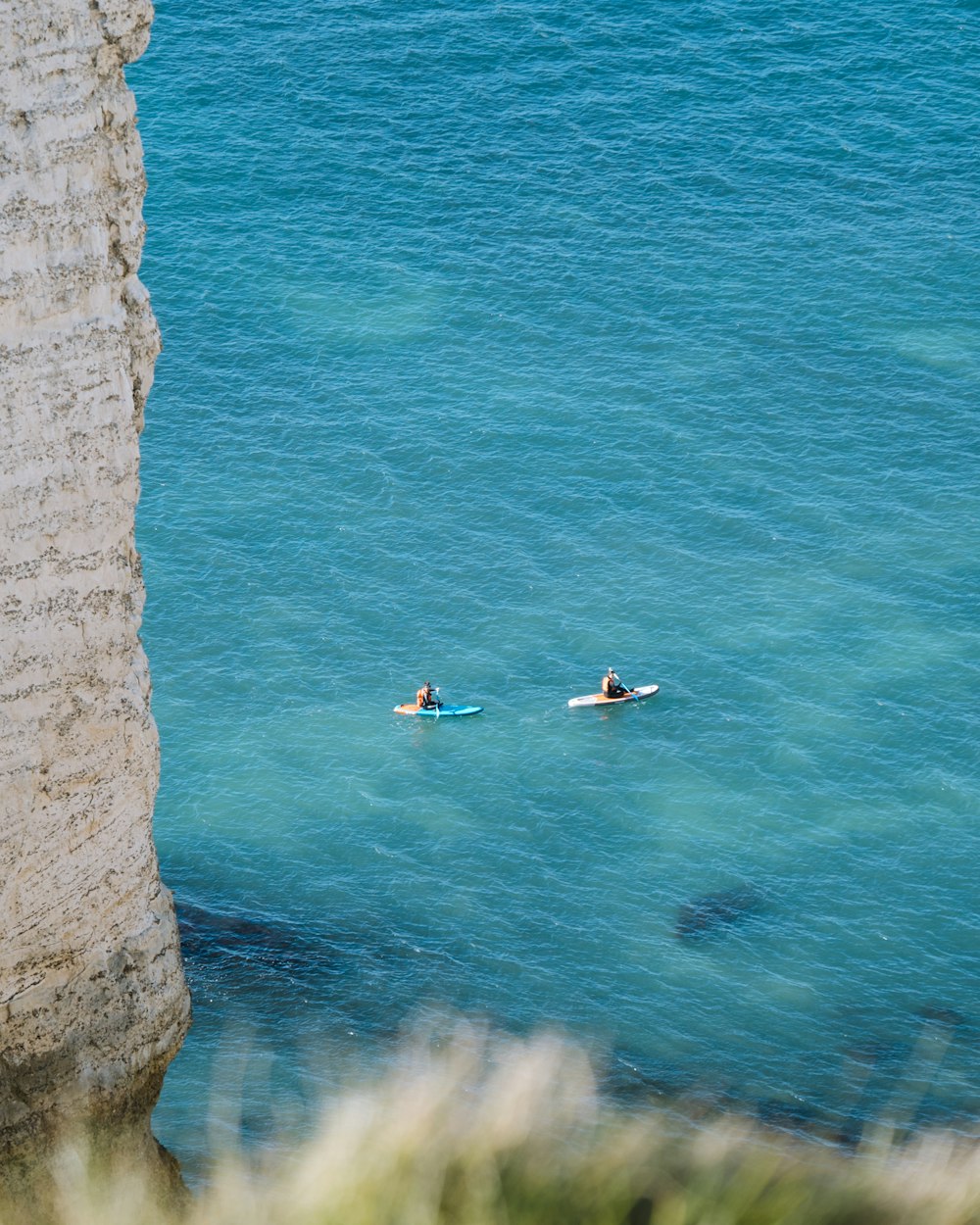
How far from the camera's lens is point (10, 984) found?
41.8 ft

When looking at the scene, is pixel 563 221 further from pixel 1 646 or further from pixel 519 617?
pixel 1 646

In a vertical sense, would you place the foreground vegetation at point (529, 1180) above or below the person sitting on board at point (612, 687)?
above

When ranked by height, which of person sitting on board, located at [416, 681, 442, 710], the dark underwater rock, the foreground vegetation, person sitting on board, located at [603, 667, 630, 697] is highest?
the foreground vegetation

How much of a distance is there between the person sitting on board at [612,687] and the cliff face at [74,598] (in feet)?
111

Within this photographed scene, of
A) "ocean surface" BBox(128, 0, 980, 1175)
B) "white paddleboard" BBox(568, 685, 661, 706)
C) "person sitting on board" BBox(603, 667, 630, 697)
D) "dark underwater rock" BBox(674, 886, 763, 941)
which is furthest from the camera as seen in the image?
"white paddleboard" BBox(568, 685, 661, 706)

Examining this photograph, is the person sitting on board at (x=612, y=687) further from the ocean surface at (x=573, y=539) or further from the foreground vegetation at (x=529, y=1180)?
the foreground vegetation at (x=529, y=1180)

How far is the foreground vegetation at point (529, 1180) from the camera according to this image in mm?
10203

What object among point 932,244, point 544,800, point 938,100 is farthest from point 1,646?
point 938,100

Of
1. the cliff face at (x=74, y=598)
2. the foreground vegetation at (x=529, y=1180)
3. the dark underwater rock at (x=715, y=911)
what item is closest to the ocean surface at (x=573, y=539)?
the dark underwater rock at (x=715, y=911)

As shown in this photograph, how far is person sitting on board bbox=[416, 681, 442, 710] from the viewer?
156 ft

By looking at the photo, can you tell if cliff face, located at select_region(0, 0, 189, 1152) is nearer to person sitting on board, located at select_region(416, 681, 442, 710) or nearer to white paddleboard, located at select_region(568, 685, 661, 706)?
person sitting on board, located at select_region(416, 681, 442, 710)

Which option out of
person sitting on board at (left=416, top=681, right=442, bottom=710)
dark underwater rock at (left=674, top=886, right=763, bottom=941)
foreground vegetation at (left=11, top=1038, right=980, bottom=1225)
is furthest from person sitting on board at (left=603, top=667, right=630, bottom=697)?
foreground vegetation at (left=11, top=1038, right=980, bottom=1225)

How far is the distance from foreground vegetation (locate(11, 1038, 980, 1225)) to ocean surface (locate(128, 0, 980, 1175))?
1829cm

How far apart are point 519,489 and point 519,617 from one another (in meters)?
7.00
